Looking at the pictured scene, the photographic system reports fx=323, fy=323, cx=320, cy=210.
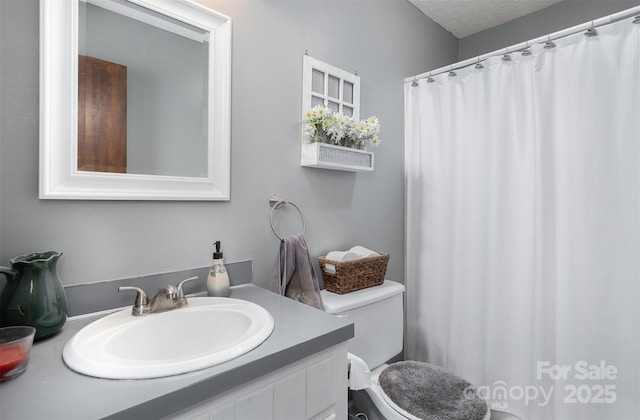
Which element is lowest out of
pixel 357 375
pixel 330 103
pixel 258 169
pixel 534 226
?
pixel 357 375

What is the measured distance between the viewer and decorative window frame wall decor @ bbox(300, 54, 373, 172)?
56.0 inches

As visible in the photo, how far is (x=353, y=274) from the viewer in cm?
143

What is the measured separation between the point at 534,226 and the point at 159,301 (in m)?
1.63

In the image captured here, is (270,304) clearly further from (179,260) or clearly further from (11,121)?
(11,121)

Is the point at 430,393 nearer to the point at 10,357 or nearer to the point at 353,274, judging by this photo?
the point at 353,274

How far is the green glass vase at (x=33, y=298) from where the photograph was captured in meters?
0.75

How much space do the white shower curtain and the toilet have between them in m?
0.47

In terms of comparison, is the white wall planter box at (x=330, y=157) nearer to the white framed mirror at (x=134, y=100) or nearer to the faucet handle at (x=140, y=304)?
the white framed mirror at (x=134, y=100)

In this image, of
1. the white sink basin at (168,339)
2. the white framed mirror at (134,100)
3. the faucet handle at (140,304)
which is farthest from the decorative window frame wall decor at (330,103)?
the faucet handle at (140,304)

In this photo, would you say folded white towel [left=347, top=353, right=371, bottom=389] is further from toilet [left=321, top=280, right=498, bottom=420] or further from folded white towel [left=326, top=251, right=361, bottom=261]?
folded white towel [left=326, top=251, right=361, bottom=261]

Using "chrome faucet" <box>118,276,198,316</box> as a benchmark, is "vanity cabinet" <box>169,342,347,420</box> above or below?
below

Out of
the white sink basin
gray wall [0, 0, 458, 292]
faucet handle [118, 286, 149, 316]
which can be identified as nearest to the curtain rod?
gray wall [0, 0, 458, 292]

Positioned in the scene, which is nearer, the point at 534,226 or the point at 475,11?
the point at 534,226

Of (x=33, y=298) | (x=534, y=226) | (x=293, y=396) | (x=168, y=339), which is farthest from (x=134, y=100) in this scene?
(x=534, y=226)
